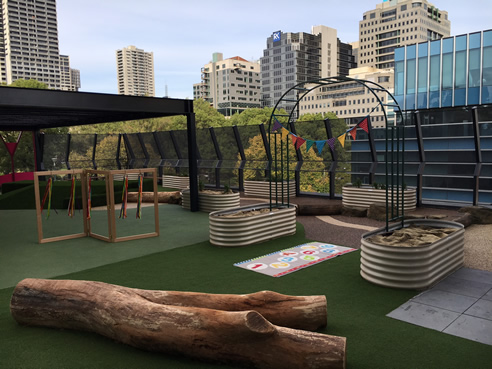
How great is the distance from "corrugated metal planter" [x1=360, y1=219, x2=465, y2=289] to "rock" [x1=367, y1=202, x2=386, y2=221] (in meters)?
4.81

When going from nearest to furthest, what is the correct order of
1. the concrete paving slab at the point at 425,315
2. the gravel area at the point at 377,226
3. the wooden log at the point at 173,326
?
the wooden log at the point at 173,326 < the concrete paving slab at the point at 425,315 < the gravel area at the point at 377,226

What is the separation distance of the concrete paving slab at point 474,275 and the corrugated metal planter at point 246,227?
385 cm

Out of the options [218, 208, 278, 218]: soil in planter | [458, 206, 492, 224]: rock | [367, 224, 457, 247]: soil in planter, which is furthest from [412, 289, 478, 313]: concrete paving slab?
[458, 206, 492, 224]: rock

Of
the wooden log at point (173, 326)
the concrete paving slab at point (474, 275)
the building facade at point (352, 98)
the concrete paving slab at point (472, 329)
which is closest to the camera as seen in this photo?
the wooden log at point (173, 326)

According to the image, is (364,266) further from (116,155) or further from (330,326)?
(116,155)

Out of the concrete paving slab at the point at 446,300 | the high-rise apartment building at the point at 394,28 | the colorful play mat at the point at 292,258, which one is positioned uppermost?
the high-rise apartment building at the point at 394,28

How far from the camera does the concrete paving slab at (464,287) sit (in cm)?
591

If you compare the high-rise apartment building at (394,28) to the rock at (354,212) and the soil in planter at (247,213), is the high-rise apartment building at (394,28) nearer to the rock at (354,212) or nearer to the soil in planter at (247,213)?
the rock at (354,212)

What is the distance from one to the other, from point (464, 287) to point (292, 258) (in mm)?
2894

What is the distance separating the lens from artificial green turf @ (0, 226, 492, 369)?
4.06 metres

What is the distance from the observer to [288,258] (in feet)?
25.8

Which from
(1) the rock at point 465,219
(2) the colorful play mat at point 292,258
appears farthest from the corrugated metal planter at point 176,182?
(1) the rock at point 465,219

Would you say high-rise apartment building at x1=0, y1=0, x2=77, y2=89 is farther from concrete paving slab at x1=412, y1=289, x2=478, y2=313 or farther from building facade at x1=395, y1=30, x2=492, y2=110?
concrete paving slab at x1=412, y1=289, x2=478, y2=313

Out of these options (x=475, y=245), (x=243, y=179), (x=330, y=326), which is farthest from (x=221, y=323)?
(x=243, y=179)
